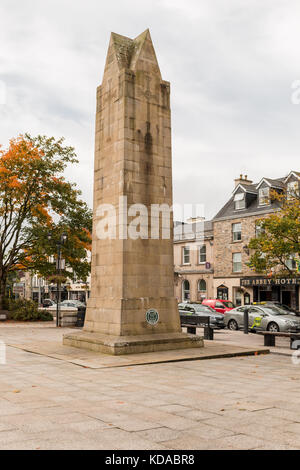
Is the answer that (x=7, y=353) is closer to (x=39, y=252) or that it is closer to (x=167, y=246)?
(x=167, y=246)

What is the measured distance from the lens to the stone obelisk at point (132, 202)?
14.0 m

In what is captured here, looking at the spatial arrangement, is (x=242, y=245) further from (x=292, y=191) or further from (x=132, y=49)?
(x=132, y=49)

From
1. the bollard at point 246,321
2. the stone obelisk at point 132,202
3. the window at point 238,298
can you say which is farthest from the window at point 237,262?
the stone obelisk at point 132,202

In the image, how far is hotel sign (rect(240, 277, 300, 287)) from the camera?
37594 millimetres

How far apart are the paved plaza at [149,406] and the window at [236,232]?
3230cm

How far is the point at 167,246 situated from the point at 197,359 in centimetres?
385

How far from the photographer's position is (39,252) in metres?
29.9

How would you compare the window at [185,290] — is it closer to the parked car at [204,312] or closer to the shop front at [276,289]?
the shop front at [276,289]

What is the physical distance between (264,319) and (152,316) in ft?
34.0

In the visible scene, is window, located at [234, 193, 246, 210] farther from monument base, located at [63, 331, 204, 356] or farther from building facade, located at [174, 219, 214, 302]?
monument base, located at [63, 331, 204, 356]

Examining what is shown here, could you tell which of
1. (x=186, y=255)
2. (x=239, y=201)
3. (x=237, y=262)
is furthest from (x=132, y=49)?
(x=186, y=255)

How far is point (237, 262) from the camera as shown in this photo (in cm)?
4362

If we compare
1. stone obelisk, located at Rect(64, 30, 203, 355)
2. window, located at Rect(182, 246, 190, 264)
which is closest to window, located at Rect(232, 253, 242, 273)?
window, located at Rect(182, 246, 190, 264)

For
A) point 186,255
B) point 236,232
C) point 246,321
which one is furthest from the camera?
point 186,255
